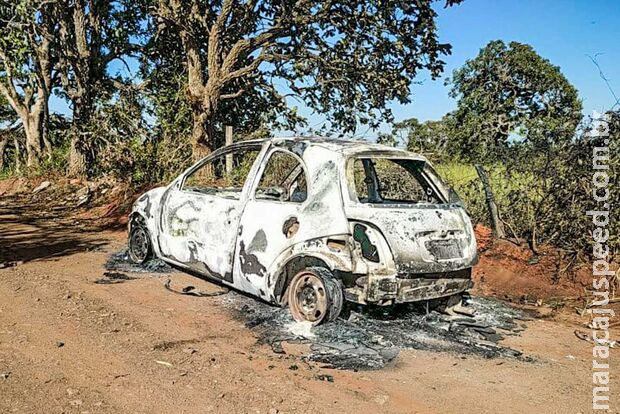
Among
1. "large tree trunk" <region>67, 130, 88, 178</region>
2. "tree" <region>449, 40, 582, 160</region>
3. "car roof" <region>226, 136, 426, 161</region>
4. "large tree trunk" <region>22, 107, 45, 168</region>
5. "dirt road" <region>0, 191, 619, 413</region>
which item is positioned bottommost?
"dirt road" <region>0, 191, 619, 413</region>

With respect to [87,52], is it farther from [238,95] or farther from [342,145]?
[342,145]

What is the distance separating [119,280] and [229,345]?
8.66 ft

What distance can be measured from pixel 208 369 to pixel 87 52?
1527 cm

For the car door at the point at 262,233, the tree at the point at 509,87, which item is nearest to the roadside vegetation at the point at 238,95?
the car door at the point at 262,233

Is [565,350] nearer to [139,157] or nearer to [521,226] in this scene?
[521,226]

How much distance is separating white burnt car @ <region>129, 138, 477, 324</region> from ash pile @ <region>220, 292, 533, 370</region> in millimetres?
207

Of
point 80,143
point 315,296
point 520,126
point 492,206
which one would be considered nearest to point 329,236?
point 315,296

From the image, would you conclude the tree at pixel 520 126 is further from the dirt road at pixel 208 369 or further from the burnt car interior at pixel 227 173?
the burnt car interior at pixel 227 173

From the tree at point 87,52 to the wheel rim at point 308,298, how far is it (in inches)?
527

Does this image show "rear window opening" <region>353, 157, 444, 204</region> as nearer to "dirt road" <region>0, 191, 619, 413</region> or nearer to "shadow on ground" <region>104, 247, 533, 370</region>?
"shadow on ground" <region>104, 247, 533, 370</region>

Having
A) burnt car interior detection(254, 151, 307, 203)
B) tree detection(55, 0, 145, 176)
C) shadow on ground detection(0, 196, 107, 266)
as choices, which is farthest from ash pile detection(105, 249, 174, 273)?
tree detection(55, 0, 145, 176)

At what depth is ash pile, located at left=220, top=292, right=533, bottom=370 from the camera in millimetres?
4520

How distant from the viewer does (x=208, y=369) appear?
4117 millimetres

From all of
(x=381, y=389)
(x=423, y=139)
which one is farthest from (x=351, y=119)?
(x=381, y=389)
